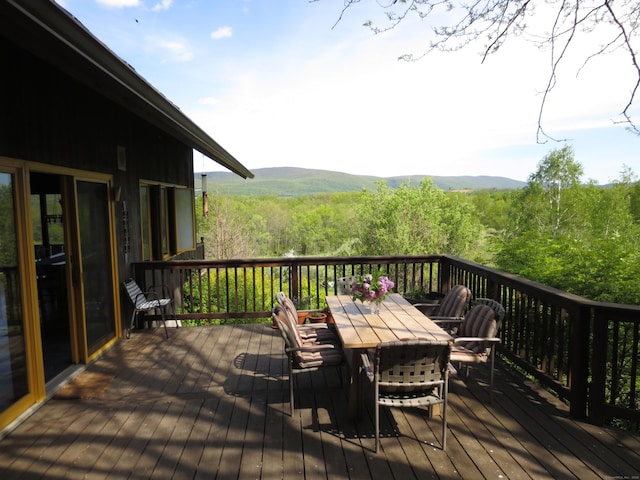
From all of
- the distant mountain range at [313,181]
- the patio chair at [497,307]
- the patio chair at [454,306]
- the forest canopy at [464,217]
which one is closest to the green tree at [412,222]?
the forest canopy at [464,217]

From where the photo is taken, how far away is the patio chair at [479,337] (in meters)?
2.83

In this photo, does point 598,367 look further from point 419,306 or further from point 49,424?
point 49,424

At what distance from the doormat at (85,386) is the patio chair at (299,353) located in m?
1.61

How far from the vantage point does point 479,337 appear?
2.90 meters

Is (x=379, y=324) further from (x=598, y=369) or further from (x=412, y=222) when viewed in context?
(x=412, y=222)

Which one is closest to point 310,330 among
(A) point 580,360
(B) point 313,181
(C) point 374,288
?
(C) point 374,288

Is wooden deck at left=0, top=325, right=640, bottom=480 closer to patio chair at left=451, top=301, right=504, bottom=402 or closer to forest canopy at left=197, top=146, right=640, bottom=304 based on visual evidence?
patio chair at left=451, top=301, right=504, bottom=402

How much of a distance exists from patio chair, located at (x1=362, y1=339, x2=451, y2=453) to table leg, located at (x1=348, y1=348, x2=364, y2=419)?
0.25m

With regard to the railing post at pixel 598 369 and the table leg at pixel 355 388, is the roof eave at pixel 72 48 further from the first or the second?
the railing post at pixel 598 369

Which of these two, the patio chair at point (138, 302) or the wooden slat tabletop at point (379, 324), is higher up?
the wooden slat tabletop at point (379, 324)

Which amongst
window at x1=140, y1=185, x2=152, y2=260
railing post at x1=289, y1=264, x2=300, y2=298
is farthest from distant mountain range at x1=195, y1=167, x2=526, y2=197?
railing post at x1=289, y1=264, x2=300, y2=298

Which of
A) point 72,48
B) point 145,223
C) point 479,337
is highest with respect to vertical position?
point 72,48

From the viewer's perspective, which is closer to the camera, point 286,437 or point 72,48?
point 72,48

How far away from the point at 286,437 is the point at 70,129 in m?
3.09
